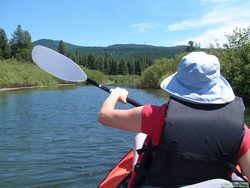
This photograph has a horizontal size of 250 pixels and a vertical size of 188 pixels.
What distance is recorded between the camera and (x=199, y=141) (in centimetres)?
214

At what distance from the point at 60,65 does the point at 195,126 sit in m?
1.94

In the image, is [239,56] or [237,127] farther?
[239,56]

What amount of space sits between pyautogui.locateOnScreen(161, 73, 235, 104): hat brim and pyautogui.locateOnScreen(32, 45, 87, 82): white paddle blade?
5.22 ft

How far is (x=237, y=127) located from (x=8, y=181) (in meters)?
4.84

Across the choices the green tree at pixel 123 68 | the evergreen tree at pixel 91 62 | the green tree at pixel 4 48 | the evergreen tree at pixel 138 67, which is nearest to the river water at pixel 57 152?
the green tree at pixel 4 48

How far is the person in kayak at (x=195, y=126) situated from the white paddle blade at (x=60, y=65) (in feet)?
5.10

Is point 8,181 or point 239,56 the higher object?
point 239,56

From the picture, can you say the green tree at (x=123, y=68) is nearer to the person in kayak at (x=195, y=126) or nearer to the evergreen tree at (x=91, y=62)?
the evergreen tree at (x=91, y=62)

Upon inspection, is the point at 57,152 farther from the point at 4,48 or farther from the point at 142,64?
the point at 142,64

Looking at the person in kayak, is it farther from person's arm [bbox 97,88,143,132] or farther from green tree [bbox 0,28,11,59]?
green tree [bbox 0,28,11,59]

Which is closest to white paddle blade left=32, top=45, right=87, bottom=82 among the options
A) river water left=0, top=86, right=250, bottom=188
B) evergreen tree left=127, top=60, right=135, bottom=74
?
river water left=0, top=86, right=250, bottom=188

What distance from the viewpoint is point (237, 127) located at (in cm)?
211

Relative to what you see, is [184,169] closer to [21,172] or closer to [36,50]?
[36,50]

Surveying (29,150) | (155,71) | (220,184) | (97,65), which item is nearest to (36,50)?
(220,184)
